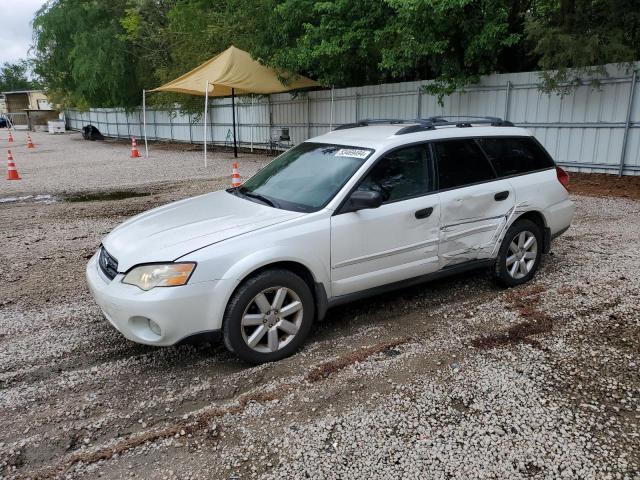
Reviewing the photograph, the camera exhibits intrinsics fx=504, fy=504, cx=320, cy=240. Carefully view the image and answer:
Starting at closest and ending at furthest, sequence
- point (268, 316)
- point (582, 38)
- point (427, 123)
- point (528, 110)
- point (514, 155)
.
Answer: point (268, 316)
point (427, 123)
point (514, 155)
point (582, 38)
point (528, 110)

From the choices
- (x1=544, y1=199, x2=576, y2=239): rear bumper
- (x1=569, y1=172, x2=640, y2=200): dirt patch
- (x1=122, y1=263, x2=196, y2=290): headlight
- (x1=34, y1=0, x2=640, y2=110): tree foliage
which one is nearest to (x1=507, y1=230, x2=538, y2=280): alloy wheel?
(x1=544, y1=199, x2=576, y2=239): rear bumper

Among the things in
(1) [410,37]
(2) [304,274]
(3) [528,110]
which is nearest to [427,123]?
(2) [304,274]

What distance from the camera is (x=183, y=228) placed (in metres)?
3.71

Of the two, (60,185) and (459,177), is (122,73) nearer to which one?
(60,185)

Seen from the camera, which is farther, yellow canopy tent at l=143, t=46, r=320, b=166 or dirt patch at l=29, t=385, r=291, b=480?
yellow canopy tent at l=143, t=46, r=320, b=166

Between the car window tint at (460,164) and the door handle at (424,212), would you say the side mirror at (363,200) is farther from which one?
the car window tint at (460,164)

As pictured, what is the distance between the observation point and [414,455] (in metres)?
2.68

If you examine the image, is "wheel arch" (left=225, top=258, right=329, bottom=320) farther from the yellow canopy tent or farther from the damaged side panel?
the yellow canopy tent

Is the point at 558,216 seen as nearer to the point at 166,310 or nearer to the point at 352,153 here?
the point at 352,153

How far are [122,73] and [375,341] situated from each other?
29.4 meters

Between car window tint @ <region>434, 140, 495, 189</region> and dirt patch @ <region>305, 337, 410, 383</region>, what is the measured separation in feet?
4.82

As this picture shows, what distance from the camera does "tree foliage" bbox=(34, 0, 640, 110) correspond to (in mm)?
10867

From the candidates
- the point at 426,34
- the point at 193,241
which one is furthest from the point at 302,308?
the point at 426,34

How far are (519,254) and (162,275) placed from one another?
350cm
